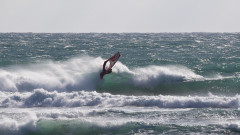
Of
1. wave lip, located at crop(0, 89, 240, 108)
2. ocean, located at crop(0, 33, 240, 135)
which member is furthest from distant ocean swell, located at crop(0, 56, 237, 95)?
wave lip, located at crop(0, 89, 240, 108)

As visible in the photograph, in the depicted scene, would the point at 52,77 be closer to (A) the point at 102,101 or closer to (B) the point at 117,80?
(B) the point at 117,80

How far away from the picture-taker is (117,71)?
1113 inches

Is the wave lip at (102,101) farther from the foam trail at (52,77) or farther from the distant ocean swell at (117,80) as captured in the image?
the foam trail at (52,77)

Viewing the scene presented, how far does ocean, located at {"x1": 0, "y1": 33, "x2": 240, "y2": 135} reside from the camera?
15.1 m

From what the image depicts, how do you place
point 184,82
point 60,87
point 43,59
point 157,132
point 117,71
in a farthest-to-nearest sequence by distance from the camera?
point 43,59
point 117,71
point 184,82
point 60,87
point 157,132

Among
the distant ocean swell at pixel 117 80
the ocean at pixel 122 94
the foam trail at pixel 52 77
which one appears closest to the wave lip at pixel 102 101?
the ocean at pixel 122 94

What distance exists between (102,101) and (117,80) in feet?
23.0

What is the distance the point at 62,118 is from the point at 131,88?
9533 millimetres

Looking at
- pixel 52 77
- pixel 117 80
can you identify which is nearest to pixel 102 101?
pixel 117 80

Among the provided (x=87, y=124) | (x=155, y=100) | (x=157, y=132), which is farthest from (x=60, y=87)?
(x=157, y=132)

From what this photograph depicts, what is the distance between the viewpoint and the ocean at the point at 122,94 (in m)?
15.1

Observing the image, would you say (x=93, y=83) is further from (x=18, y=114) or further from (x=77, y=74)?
(x=18, y=114)

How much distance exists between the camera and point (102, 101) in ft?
64.0

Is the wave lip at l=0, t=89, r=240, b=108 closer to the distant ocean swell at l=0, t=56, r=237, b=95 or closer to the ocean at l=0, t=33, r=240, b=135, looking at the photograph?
the ocean at l=0, t=33, r=240, b=135
